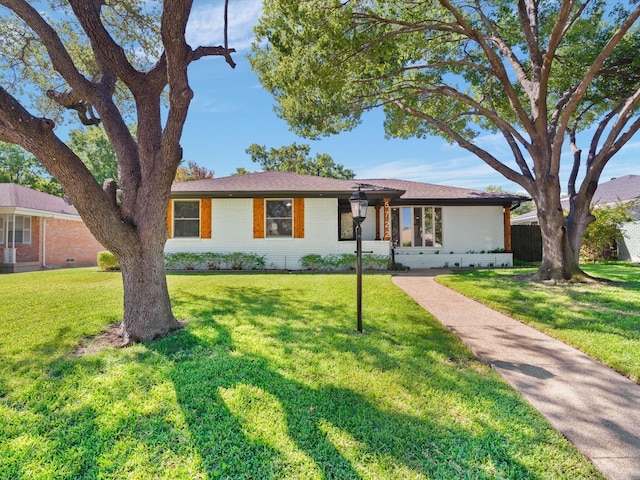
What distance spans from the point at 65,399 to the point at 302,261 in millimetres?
9414

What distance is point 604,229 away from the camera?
46.2 ft

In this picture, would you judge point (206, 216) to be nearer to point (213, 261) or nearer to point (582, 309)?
point (213, 261)

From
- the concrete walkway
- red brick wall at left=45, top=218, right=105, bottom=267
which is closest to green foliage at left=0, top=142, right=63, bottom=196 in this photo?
red brick wall at left=45, top=218, right=105, bottom=267

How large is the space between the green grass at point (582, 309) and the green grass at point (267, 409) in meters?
1.63

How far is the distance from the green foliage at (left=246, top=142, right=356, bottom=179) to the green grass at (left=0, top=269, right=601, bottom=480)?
3007 centimetres

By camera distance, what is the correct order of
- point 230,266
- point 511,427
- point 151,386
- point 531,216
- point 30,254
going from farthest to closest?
point 531,216, point 30,254, point 230,266, point 151,386, point 511,427

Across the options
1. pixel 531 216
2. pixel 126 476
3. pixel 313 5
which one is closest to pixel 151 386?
pixel 126 476

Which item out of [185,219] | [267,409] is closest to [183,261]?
[185,219]

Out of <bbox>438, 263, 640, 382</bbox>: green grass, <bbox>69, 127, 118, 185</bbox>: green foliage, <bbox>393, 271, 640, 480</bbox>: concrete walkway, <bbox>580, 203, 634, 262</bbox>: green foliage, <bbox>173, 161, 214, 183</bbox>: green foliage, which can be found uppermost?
<bbox>69, 127, 118, 185</bbox>: green foliage

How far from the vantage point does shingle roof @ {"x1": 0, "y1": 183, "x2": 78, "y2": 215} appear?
566 inches

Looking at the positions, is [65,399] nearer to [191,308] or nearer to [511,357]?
[191,308]

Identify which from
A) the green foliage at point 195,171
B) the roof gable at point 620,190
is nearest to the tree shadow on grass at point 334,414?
the roof gable at point 620,190

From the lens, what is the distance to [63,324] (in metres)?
4.71

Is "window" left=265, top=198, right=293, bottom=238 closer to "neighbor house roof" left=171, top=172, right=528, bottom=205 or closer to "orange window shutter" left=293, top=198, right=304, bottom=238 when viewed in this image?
"orange window shutter" left=293, top=198, right=304, bottom=238
